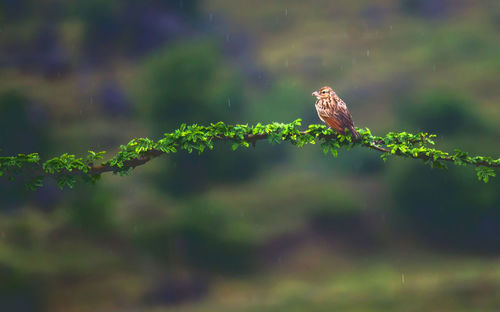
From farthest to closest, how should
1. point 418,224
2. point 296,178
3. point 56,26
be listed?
point 56,26
point 296,178
point 418,224

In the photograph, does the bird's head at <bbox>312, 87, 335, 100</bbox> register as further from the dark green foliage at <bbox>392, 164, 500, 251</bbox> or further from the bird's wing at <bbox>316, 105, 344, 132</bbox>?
the dark green foliage at <bbox>392, 164, 500, 251</bbox>

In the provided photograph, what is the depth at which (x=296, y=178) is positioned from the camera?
2259 centimetres

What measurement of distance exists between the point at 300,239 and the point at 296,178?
2310 millimetres

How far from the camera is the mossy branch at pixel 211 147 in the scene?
6.41 m

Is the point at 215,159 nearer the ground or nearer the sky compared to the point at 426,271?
nearer the sky

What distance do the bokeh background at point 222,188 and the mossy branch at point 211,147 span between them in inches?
405

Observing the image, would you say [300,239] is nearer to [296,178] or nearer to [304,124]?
[296,178]

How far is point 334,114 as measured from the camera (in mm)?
6922

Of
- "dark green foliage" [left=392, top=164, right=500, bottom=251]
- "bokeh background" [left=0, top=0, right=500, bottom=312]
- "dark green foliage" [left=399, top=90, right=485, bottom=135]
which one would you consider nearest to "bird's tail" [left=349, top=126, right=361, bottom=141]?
"bokeh background" [left=0, top=0, right=500, bottom=312]

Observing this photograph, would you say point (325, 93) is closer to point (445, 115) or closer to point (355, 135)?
point (355, 135)

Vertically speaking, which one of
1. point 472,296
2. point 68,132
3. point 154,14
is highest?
point 154,14

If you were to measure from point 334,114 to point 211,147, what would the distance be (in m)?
1.51

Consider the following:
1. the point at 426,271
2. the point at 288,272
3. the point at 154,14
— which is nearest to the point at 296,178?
the point at 288,272

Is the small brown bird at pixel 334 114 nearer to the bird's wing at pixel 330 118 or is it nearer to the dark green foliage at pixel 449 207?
the bird's wing at pixel 330 118
